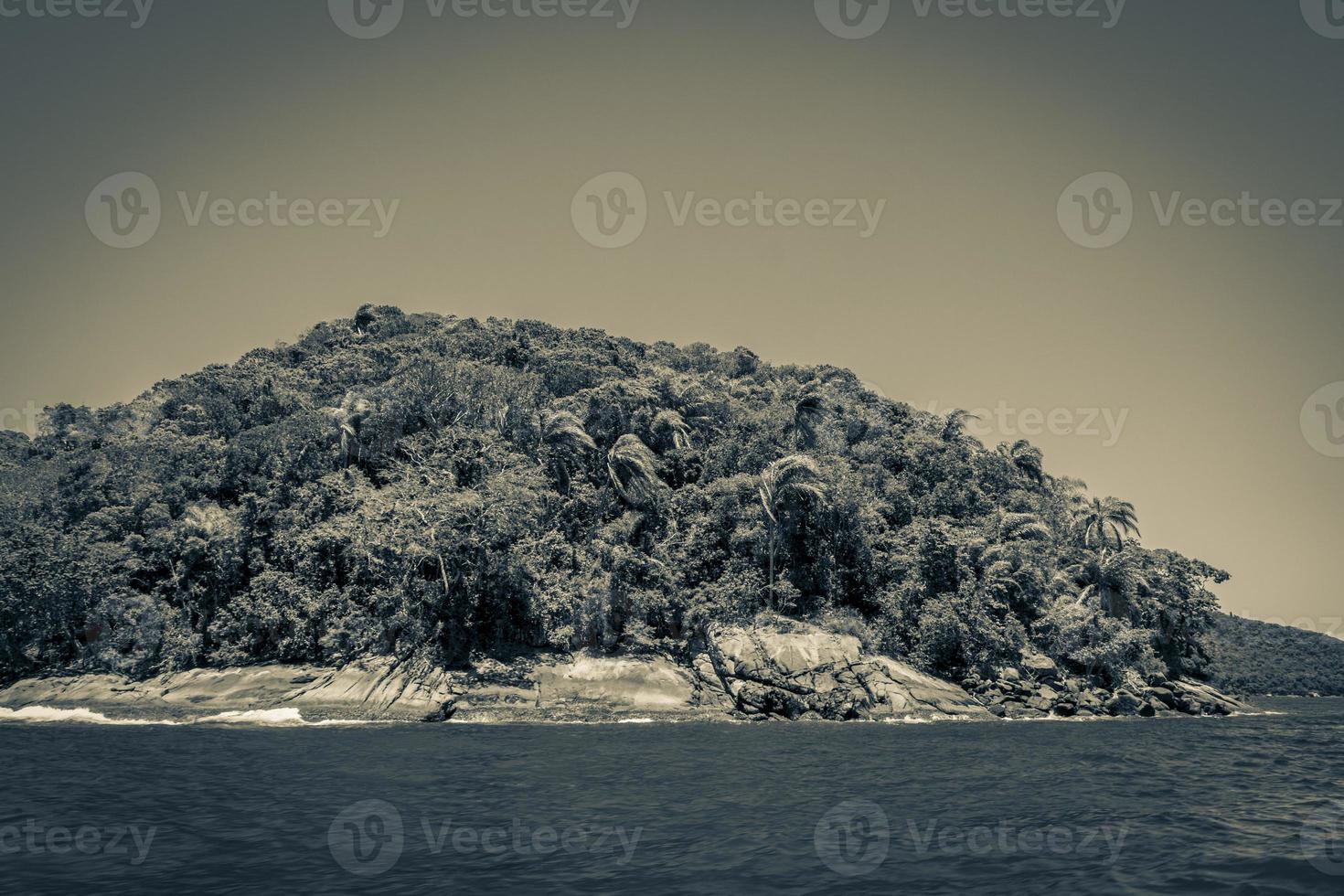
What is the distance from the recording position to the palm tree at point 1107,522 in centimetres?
5222

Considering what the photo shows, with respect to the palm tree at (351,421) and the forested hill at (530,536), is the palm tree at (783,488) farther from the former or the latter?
the palm tree at (351,421)

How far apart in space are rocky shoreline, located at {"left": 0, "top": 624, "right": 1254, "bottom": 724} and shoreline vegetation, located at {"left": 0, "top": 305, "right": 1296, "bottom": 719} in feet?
0.75

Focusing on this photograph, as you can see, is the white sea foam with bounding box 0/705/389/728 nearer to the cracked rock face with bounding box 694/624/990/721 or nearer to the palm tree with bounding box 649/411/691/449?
the cracked rock face with bounding box 694/624/990/721

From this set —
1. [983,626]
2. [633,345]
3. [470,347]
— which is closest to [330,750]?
[983,626]

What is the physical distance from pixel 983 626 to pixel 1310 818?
2861 centimetres

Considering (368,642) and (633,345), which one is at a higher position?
(633,345)

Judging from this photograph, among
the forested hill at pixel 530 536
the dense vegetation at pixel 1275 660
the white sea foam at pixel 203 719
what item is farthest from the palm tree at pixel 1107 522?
the dense vegetation at pixel 1275 660

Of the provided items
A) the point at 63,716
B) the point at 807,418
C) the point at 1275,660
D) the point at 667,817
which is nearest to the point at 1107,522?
the point at 807,418

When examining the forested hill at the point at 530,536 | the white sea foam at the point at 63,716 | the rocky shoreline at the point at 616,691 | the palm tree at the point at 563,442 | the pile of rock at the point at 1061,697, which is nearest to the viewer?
the white sea foam at the point at 63,716

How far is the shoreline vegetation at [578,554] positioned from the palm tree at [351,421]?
0.45 ft

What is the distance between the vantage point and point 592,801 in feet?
53.5

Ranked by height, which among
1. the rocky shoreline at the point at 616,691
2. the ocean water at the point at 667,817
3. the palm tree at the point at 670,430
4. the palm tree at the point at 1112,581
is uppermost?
the palm tree at the point at 670,430

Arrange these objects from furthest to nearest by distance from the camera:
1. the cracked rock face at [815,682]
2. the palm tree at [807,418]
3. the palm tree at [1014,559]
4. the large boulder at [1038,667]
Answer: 1. the palm tree at [807,418]
2. the palm tree at [1014,559]
3. the large boulder at [1038,667]
4. the cracked rock face at [815,682]

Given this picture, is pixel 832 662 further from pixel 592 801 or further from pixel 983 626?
pixel 592 801
